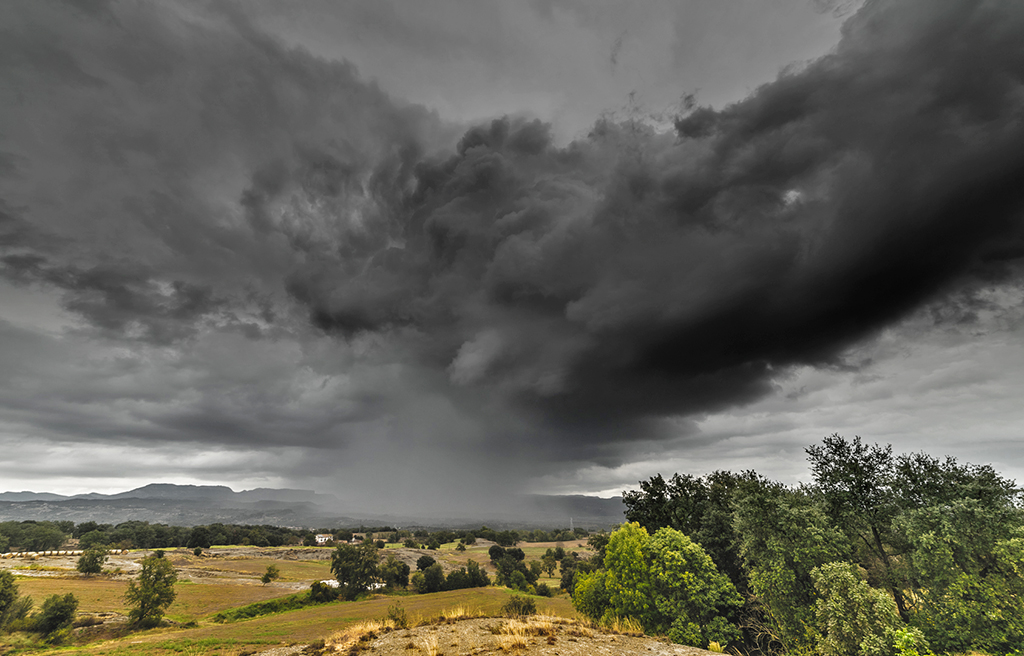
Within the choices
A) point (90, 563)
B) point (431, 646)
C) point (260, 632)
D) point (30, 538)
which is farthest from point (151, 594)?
point (30, 538)

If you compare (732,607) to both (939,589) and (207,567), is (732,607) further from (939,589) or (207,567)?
(207,567)


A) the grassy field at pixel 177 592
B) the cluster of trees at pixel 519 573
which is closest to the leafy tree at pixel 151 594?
the grassy field at pixel 177 592

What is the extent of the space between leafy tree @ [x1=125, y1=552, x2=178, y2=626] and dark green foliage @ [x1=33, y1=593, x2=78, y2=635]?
6649mm

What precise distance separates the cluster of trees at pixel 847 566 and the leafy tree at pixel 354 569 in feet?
194

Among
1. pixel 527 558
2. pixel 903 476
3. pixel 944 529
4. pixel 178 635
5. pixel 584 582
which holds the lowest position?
pixel 527 558

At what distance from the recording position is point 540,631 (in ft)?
93.6

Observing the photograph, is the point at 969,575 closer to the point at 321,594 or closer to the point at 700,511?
the point at 700,511

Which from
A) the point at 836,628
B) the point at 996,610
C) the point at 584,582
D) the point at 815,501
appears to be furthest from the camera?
the point at 584,582

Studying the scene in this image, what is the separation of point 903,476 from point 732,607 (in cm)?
2034

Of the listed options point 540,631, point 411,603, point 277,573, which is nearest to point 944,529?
point 540,631

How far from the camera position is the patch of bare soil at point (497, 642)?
24.5 metres

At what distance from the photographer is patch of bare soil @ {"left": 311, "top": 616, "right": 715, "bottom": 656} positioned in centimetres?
2451

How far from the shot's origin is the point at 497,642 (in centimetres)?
2612

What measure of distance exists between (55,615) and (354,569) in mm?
44985
